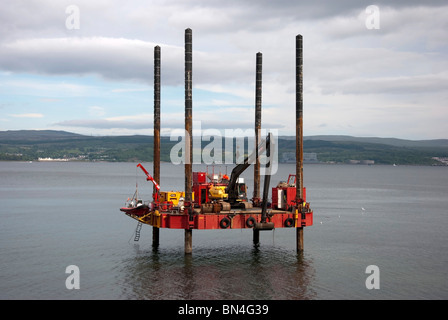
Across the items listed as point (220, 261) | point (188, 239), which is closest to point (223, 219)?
point (188, 239)

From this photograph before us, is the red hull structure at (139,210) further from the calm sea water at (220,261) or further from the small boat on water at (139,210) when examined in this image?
the calm sea water at (220,261)

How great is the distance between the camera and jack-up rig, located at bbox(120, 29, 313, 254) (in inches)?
1636

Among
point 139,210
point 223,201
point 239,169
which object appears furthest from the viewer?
point 223,201

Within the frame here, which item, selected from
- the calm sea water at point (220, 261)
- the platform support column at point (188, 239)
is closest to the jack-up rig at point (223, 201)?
the platform support column at point (188, 239)

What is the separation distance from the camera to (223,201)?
159 feet

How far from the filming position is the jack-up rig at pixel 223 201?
41562 millimetres

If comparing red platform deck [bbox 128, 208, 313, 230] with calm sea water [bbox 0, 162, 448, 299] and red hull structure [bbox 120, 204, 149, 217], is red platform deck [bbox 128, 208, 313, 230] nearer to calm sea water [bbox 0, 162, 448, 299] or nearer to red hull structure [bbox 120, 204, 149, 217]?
red hull structure [bbox 120, 204, 149, 217]

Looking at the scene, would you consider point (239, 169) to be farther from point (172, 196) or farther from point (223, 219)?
point (172, 196)

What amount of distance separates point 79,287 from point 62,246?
1640cm

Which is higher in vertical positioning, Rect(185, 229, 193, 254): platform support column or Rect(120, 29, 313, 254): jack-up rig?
Rect(120, 29, 313, 254): jack-up rig

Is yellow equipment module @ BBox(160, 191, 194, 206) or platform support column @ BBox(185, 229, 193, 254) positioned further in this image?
yellow equipment module @ BBox(160, 191, 194, 206)

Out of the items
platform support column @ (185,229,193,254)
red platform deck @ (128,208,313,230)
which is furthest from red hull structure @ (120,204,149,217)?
platform support column @ (185,229,193,254)
